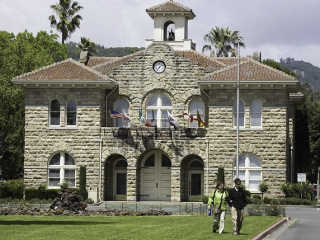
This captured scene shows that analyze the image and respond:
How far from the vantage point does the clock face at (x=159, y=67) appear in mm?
62594

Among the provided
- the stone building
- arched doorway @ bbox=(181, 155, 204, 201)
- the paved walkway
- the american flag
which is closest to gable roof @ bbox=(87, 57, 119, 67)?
the stone building

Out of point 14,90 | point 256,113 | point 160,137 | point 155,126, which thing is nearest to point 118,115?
point 155,126

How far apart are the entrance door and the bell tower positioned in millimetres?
9729

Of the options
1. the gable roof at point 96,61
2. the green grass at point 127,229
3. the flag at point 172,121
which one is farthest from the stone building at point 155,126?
the green grass at point 127,229

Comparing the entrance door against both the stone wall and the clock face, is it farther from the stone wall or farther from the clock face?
the clock face

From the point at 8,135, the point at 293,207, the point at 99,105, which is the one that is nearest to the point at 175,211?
the point at 293,207

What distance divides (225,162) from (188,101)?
17.0 feet

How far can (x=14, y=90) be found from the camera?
71.7 m

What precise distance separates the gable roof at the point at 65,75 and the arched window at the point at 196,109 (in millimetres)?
5981

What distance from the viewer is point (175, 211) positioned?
48531 millimetres

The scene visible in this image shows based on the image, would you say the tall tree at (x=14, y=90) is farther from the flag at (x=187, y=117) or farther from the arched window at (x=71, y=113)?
the flag at (x=187, y=117)

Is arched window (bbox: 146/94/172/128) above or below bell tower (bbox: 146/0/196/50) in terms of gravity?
below

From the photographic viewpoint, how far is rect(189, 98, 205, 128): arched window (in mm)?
62812

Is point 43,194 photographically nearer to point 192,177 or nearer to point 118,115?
point 118,115
